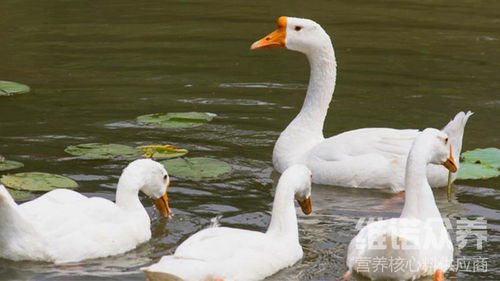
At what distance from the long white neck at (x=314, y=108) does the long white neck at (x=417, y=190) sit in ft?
8.57

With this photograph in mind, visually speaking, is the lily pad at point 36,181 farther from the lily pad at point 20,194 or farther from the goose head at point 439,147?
the goose head at point 439,147

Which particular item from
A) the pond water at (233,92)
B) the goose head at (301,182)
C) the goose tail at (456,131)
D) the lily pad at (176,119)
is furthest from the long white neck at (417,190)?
the lily pad at (176,119)

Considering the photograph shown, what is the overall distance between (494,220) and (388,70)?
5.43 m

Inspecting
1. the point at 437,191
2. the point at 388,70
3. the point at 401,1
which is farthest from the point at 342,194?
the point at 401,1

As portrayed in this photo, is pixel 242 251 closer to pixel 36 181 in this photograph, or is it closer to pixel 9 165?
pixel 36 181


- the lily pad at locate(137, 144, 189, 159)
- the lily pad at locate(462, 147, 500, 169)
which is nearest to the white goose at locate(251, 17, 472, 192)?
the lily pad at locate(462, 147, 500, 169)

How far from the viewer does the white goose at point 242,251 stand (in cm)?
766

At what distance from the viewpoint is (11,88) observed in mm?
13250

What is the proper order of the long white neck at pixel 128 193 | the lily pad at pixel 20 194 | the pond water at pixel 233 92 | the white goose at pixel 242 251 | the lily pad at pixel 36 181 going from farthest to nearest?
the lily pad at pixel 36 181
the lily pad at pixel 20 194
the pond water at pixel 233 92
the long white neck at pixel 128 193
the white goose at pixel 242 251

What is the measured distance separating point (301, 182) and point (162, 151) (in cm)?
255

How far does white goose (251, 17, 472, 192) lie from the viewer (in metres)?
10.6

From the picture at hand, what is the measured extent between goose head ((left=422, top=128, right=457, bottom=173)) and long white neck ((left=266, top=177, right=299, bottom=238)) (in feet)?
3.80

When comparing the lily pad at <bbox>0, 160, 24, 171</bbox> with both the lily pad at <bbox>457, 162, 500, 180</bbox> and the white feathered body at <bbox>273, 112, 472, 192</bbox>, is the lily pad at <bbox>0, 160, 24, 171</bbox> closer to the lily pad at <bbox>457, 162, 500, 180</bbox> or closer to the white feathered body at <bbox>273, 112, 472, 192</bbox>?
the white feathered body at <bbox>273, 112, 472, 192</bbox>

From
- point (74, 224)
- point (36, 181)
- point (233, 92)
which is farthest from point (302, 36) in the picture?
point (74, 224)
